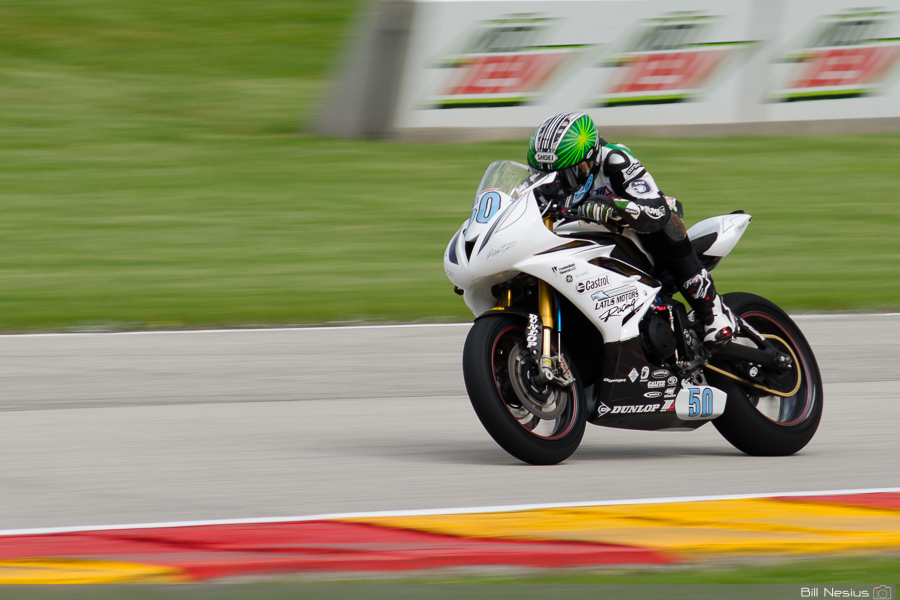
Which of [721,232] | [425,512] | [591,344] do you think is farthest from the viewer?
[721,232]

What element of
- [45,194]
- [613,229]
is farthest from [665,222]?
[45,194]

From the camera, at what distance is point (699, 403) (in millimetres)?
6570

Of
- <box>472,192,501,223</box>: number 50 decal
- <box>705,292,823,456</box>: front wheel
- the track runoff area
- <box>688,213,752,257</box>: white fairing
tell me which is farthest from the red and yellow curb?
<box>688,213,752,257</box>: white fairing

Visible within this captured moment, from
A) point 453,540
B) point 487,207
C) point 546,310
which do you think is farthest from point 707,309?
point 453,540

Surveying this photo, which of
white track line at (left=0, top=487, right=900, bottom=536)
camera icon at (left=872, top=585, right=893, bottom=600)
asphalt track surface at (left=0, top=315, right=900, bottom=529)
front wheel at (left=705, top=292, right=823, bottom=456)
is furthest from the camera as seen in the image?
front wheel at (left=705, top=292, right=823, bottom=456)

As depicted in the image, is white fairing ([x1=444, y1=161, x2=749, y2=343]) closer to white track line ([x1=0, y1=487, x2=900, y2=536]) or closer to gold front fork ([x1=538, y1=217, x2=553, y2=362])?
gold front fork ([x1=538, y1=217, x2=553, y2=362])

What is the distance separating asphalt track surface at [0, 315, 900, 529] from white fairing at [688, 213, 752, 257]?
1049 mm

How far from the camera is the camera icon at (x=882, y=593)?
4.04 meters

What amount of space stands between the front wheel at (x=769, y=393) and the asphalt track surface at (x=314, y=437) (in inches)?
4.3

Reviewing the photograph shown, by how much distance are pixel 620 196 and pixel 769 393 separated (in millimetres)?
1416

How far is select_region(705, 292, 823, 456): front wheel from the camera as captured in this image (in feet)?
22.1

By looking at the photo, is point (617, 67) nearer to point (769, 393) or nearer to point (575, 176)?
point (769, 393)

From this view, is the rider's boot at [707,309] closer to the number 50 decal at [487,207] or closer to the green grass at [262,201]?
the number 50 decal at [487,207]

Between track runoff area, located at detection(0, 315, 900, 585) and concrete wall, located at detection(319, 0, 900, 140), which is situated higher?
concrete wall, located at detection(319, 0, 900, 140)
